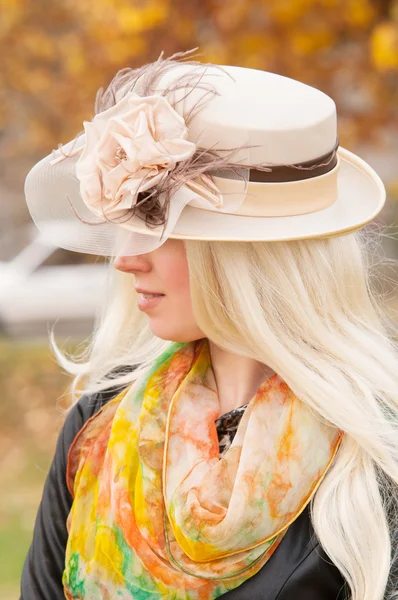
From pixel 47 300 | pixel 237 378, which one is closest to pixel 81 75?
pixel 47 300

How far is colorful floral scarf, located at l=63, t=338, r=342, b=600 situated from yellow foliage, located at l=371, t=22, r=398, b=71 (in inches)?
142

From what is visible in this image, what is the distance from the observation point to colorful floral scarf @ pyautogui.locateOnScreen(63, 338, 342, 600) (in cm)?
170

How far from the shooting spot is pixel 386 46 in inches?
204

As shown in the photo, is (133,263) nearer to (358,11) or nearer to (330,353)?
(330,353)

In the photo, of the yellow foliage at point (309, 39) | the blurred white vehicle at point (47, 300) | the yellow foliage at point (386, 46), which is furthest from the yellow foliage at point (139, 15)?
the blurred white vehicle at point (47, 300)

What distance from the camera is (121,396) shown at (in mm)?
2041

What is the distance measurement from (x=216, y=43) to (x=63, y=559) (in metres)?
5.06

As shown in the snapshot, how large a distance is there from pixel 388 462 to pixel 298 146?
58cm

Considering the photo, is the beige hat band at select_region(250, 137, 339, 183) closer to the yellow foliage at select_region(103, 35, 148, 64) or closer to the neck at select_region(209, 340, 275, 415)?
the neck at select_region(209, 340, 275, 415)

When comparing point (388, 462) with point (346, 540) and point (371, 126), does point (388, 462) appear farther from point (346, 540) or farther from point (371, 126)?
point (371, 126)

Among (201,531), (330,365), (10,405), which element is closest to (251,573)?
(201,531)

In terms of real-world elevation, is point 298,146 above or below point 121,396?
above

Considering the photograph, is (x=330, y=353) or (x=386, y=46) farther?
(x=386, y=46)

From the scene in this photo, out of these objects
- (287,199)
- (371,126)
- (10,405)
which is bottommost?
(10,405)
